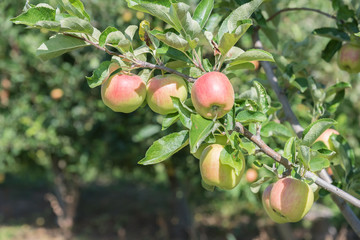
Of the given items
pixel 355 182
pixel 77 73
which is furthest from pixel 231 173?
pixel 77 73

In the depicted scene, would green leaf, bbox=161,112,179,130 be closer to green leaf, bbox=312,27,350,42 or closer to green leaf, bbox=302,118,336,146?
green leaf, bbox=302,118,336,146

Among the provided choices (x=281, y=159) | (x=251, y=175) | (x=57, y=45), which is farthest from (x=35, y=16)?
(x=251, y=175)

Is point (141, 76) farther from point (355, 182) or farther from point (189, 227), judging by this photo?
point (189, 227)

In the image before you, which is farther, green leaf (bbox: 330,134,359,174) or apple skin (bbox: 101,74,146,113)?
green leaf (bbox: 330,134,359,174)

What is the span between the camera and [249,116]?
2.92 feet

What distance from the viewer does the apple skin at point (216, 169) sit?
884mm

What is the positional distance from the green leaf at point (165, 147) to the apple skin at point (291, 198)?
10.4 inches

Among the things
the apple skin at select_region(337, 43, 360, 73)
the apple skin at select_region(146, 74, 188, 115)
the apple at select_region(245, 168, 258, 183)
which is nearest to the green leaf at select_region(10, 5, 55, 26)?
the apple skin at select_region(146, 74, 188, 115)

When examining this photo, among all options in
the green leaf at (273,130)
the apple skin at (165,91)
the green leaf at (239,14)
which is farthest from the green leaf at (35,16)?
the green leaf at (273,130)

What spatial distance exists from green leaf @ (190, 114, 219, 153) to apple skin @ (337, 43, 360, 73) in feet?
A: 2.44

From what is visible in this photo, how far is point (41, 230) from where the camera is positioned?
18.5 ft

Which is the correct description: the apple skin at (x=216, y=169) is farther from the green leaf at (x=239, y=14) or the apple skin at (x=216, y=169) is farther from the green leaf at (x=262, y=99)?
the green leaf at (x=239, y=14)

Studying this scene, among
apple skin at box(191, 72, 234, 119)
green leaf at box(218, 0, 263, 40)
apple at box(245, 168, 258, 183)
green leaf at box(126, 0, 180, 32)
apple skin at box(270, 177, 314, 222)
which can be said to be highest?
green leaf at box(126, 0, 180, 32)

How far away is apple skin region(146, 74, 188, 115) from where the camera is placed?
2.83 ft
